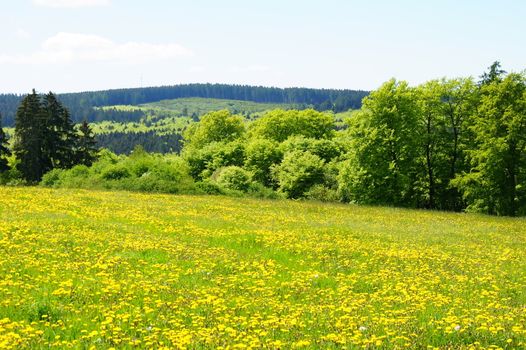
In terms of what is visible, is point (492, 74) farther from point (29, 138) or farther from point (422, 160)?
point (29, 138)

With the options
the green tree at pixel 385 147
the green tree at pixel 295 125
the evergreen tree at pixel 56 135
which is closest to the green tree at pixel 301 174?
the green tree at pixel 385 147

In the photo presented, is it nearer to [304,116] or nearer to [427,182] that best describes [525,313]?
[427,182]

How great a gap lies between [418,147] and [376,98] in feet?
24.7

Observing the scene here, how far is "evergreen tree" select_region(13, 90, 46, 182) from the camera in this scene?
6800cm

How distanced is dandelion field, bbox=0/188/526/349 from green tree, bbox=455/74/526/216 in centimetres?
2570

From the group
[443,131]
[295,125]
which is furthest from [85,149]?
[443,131]

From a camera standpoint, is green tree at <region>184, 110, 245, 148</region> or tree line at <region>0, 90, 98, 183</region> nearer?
tree line at <region>0, 90, 98, 183</region>

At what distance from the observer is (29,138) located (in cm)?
6838

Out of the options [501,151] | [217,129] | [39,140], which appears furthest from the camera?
[217,129]

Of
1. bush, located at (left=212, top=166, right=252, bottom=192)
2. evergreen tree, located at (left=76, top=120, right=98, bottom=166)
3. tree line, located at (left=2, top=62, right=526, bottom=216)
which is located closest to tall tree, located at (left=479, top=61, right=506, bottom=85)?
tree line, located at (left=2, top=62, right=526, bottom=216)

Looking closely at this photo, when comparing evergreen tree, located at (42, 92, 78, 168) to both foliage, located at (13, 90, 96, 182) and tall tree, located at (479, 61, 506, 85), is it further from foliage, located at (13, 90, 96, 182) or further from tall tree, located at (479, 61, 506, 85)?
tall tree, located at (479, 61, 506, 85)

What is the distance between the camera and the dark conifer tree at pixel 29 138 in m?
68.0

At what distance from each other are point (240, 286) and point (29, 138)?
66575mm

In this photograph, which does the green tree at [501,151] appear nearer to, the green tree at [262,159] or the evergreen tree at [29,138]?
the green tree at [262,159]
